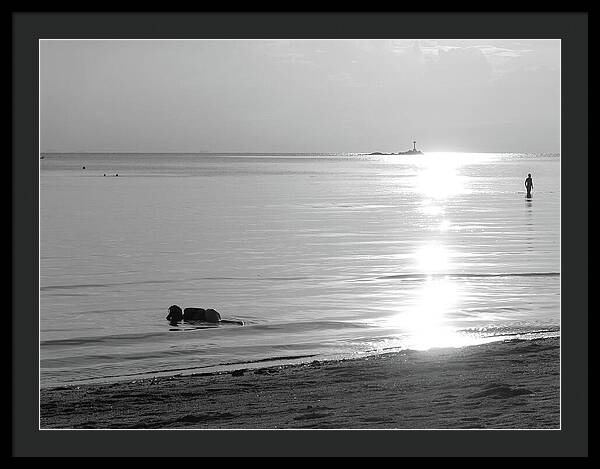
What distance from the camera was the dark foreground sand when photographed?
6196 millimetres

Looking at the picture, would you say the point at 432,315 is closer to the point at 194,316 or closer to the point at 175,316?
the point at 194,316

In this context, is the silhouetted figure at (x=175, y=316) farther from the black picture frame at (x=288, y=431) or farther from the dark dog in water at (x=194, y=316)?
the black picture frame at (x=288, y=431)

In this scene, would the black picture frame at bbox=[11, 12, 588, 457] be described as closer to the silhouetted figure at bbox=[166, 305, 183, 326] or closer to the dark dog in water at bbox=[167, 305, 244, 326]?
the dark dog in water at bbox=[167, 305, 244, 326]

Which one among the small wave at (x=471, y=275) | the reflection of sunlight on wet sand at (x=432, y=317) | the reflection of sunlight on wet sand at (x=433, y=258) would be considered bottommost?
the reflection of sunlight on wet sand at (x=432, y=317)

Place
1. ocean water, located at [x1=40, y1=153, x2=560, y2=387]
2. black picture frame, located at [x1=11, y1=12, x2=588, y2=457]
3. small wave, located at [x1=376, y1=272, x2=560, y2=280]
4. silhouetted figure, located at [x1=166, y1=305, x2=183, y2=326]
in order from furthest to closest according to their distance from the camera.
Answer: small wave, located at [x1=376, y1=272, x2=560, y2=280] < silhouetted figure, located at [x1=166, y1=305, x2=183, y2=326] < ocean water, located at [x1=40, y1=153, x2=560, y2=387] < black picture frame, located at [x1=11, y1=12, x2=588, y2=457]

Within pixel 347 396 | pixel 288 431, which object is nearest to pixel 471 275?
pixel 347 396

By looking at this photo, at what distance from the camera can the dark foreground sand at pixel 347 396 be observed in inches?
244

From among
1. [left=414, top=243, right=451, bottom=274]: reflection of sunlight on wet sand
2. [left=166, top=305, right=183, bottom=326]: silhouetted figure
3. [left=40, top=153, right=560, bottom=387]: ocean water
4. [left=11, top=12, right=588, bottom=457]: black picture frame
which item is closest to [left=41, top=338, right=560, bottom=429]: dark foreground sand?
[left=40, top=153, right=560, bottom=387]: ocean water

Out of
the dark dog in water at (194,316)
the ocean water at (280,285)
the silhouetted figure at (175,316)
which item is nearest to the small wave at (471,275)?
the ocean water at (280,285)

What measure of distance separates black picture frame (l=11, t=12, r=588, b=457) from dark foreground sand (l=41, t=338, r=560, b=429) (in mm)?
2237

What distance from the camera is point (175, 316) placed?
35.7 ft

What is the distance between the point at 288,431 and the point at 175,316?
25.2ft

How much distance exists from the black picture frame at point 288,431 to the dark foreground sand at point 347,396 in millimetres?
2237
